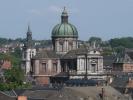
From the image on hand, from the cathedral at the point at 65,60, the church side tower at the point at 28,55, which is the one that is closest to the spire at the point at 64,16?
the cathedral at the point at 65,60

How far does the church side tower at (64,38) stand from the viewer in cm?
11469

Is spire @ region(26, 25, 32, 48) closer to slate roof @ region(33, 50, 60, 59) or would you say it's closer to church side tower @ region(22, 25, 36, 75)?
church side tower @ region(22, 25, 36, 75)

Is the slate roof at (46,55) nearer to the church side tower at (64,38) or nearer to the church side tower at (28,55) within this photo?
the church side tower at (64,38)

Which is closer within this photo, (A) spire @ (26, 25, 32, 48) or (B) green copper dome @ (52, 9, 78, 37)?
(B) green copper dome @ (52, 9, 78, 37)

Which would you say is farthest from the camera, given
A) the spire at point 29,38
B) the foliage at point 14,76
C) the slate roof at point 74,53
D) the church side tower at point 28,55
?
the spire at point 29,38

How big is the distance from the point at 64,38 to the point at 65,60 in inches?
156

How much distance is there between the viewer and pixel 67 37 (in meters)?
115

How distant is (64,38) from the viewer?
11469 centimetres

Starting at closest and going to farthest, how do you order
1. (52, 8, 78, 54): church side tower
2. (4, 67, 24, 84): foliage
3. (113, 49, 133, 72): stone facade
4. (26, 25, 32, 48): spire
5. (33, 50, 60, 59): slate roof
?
(4, 67, 24, 84): foliage
(33, 50, 60, 59): slate roof
(52, 8, 78, 54): church side tower
(113, 49, 133, 72): stone facade
(26, 25, 32, 48): spire

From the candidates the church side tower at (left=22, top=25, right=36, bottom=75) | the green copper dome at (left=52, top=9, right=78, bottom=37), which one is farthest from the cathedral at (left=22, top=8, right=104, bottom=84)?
the church side tower at (left=22, top=25, right=36, bottom=75)

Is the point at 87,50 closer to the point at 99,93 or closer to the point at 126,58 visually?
the point at 126,58

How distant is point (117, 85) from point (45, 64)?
26978 millimetres

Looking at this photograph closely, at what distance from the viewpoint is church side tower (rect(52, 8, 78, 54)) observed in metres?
115

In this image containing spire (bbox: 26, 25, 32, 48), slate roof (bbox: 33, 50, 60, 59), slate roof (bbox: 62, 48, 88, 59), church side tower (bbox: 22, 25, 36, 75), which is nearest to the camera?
slate roof (bbox: 62, 48, 88, 59)
